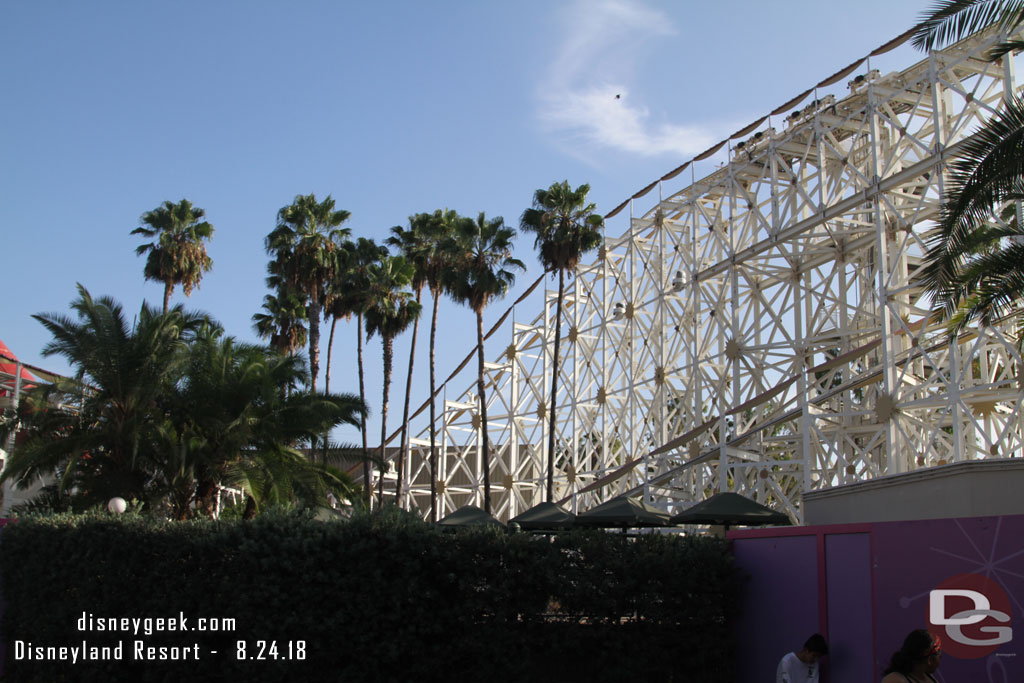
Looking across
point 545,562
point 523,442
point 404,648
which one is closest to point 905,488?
point 545,562

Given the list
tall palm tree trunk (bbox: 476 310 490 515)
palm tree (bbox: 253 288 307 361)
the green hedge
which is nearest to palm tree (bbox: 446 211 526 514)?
tall palm tree trunk (bbox: 476 310 490 515)

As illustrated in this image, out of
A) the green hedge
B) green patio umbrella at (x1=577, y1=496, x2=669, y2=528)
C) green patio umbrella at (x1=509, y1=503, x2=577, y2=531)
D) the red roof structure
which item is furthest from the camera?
the red roof structure

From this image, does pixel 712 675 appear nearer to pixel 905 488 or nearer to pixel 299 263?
pixel 905 488

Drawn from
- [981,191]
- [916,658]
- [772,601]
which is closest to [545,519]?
[772,601]

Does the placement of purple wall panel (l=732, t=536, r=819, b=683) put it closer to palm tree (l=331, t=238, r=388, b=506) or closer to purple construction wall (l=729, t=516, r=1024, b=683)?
purple construction wall (l=729, t=516, r=1024, b=683)

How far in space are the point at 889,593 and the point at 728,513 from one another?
6316 millimetres

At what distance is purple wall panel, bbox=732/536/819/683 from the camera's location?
1071 centimetres

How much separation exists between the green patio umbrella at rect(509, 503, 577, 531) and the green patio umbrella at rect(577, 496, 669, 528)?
881mm

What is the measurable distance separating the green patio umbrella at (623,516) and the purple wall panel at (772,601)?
4.64 m

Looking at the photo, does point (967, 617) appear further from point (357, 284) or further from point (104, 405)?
point (357, 284)

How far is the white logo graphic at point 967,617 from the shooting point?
8.63m

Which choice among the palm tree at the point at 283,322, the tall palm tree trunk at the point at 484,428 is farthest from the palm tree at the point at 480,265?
the palm tree at the point at 283,322

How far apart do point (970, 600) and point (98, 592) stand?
10.3 meters

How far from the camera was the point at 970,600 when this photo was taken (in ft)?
29.1
